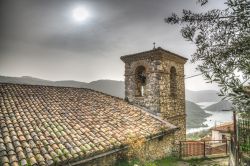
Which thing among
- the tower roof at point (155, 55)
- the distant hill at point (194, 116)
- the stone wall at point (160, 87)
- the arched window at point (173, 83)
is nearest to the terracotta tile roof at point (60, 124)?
the stone wall at point (160, 87)

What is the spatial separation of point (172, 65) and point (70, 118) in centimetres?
693

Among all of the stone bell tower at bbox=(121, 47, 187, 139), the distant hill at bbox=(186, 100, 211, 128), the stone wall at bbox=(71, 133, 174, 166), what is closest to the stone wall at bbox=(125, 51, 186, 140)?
the stone bell tower at bbox=(121, 47, 187, 139)

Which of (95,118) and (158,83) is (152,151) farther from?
(158,83)

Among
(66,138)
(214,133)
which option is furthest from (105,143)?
(214,133)

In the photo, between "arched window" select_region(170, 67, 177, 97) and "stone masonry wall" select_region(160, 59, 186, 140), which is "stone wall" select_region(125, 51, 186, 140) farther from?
"arched window" select_region(170, 67, 177, 97)

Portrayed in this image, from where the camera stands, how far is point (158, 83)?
1156 cm

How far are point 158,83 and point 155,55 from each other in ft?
4.93

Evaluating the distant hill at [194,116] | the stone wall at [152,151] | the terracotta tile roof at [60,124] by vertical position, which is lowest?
the distant hill at [194,116]

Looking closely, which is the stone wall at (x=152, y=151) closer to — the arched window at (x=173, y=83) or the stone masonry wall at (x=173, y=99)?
the stone masonry wall at (x=173, y=99)

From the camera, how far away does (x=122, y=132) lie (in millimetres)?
8312

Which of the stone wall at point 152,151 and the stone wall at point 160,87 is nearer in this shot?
the stone wall at point 152,151

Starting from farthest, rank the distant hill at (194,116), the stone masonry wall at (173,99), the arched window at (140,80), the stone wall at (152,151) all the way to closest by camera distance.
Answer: the distant hill at (194,116)
the arched window at (140,80)
the stone masonry wall at (173,99)
the stone wall at (152,151)

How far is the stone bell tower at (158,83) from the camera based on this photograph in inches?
458

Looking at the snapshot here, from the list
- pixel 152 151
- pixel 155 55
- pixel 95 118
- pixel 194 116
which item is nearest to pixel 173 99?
pixel 155 55
